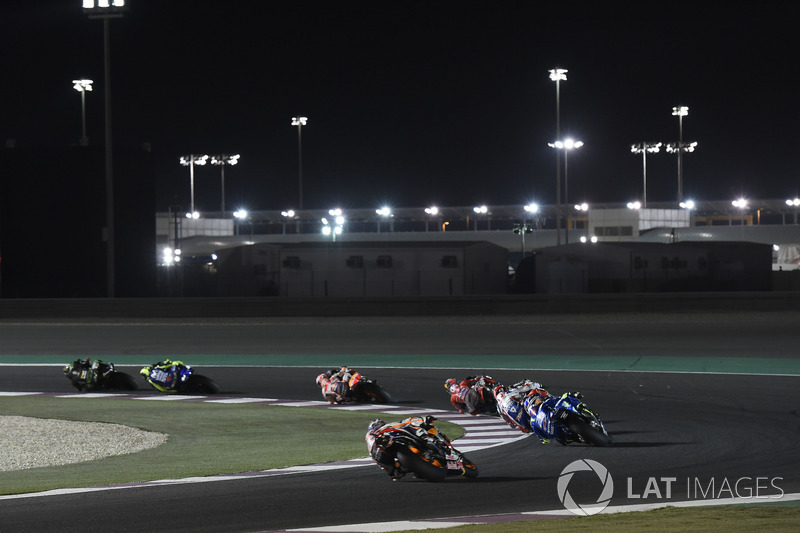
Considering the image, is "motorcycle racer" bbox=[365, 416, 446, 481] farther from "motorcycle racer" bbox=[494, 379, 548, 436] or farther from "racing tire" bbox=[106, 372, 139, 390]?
"racing tire" bbox=[106, 372, 139, 390]

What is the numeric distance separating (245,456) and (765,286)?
3431 centimetres

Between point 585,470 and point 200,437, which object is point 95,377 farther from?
point 585,470

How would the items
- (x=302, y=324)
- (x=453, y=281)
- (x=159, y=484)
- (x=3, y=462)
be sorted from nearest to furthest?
(x=159, y=484) → (x=3, y=462) → (x=302, y=324) → (x=453, y=281)

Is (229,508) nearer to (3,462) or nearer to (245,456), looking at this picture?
(245,456)

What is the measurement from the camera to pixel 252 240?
67750 millimetres

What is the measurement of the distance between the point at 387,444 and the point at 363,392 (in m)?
6.86

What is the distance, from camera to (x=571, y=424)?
1159cm

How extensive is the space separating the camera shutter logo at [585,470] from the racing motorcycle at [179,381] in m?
9.19

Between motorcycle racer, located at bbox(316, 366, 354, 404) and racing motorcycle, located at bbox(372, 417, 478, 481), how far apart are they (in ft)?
21.8

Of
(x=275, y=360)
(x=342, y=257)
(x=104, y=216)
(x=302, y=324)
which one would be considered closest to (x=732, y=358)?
(x=275, y=360)

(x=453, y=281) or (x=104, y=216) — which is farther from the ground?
(x=104, y=216)

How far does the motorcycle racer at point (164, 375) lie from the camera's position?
1834 cm

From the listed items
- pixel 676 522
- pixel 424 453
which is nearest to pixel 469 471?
pixel 424 453

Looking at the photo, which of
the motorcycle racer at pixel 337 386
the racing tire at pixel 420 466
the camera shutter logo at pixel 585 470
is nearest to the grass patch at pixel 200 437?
the motorcycle racer at pixel 337 386
